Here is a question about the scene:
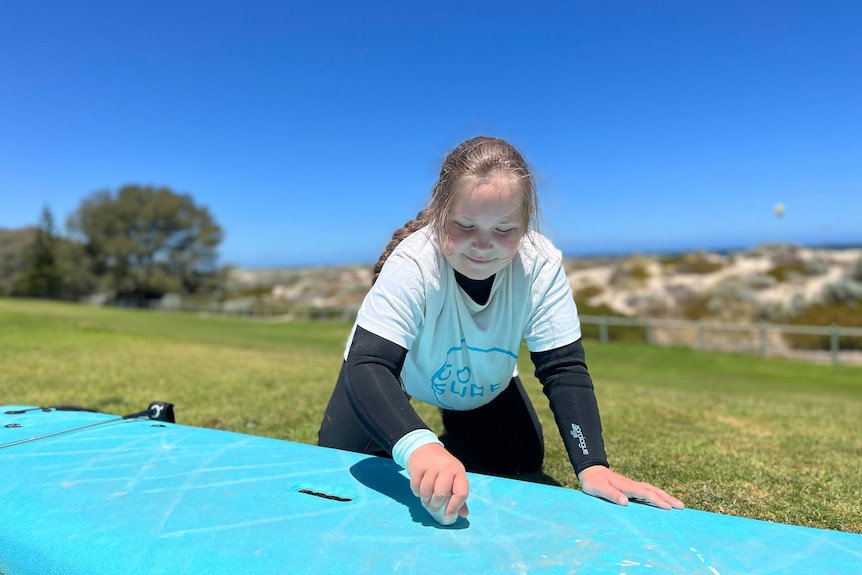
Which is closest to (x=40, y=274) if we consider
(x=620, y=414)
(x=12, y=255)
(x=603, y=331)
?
(x=12, y=255)

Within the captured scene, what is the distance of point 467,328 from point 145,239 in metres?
49.2

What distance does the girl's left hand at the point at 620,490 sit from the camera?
178 centimetres

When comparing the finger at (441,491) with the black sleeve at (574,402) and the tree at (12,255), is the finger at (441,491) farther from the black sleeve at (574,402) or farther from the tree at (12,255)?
the tree at (12,255)

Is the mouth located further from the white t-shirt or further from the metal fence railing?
the metal fence railing

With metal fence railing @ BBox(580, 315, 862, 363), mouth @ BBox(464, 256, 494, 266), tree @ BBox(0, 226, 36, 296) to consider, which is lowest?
metal fence railing @ BBox(580, 315, 862, 363)

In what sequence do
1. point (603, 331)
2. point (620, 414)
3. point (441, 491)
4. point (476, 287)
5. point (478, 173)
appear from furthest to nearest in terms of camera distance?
point (603, 331) < point (620, 414) < point (476, 287) < point (478, 173) < point (441, 491)

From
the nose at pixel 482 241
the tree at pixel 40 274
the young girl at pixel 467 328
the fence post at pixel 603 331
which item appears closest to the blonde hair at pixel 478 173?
the young girl at pixel 467 328

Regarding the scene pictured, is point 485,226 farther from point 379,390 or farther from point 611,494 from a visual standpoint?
point 611,494

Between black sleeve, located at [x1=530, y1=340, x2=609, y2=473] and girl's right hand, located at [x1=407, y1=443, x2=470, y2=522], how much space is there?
556 mm

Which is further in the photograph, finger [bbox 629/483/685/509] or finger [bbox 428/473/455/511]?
finger [bbox 629/483/685/509]

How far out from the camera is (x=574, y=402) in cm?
210

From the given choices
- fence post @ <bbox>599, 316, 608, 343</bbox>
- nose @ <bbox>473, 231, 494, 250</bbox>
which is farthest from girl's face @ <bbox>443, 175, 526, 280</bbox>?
fence post @ <bbox>599, 316, 608, 343</bbox>

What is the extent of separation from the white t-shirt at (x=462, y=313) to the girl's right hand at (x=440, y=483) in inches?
19.5

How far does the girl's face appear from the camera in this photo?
75.7 inches
